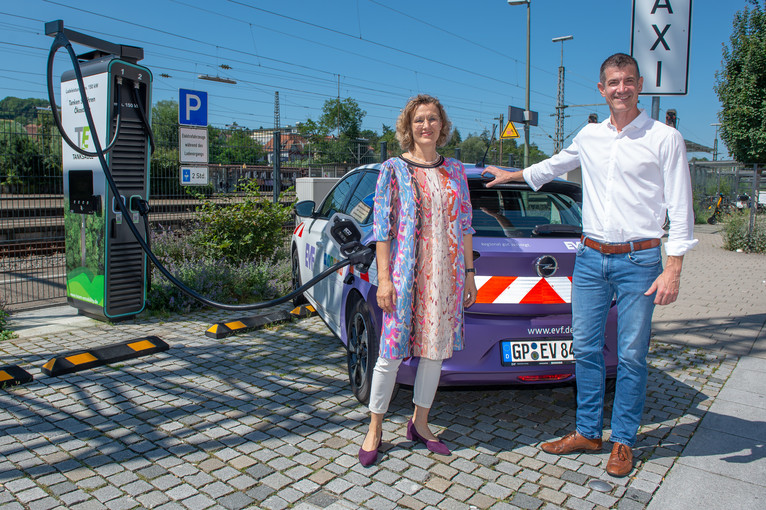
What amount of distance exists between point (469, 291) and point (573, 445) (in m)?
1.09

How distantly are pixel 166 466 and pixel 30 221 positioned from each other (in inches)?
189

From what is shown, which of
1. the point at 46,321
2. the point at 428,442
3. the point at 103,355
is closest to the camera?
the point at 428,442

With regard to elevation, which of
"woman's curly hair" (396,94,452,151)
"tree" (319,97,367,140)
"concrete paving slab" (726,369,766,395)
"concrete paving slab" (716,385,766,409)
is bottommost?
"concrete paving slab" (716,385,766,409)

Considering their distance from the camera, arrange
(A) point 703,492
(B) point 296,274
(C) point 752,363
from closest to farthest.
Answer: (A) point 703,492 → (C) point 752,363 → (B) point 296,274

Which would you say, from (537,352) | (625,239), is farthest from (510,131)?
(625,239)

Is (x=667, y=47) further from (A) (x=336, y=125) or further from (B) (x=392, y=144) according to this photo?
(A) (x=336, y=125)

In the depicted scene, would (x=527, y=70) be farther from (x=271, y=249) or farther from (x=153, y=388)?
(x=153, y=388)

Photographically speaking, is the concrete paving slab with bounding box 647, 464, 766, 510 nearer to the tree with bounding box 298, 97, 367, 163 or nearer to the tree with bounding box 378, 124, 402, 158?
the tree with bounding box 378, 124, 402, 158

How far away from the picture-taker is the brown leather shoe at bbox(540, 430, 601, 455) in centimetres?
335

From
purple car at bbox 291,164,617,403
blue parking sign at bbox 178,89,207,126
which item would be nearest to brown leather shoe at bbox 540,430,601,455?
purple car at bbox 291,164,617,403

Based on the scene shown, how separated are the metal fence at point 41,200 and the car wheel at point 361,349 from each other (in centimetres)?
405

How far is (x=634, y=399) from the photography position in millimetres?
3137

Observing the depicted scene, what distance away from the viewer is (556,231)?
358 cm

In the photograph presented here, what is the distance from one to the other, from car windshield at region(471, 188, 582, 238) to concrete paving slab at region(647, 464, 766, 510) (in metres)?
1.47
